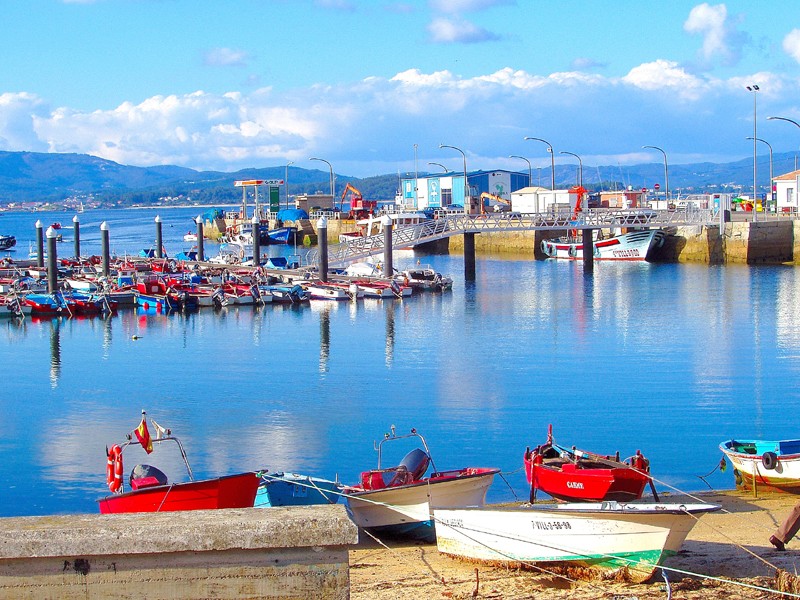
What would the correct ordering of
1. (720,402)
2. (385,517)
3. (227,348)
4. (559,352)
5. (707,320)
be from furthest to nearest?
(707,320) → (227,348) → (559,352) → (720,402) → (385,517)

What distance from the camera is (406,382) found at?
2734 cm

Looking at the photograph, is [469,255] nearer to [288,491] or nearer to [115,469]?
[288,491]

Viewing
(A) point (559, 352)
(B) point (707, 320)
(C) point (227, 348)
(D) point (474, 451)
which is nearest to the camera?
(D) point (474, 451)

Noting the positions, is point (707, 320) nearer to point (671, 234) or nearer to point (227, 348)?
point (227, 348)

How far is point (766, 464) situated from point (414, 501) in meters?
5.61

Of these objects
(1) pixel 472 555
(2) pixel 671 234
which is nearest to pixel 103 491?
(1) pixel 472 555

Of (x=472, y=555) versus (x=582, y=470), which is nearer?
(x=472, y=555)

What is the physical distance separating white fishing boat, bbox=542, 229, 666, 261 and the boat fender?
5222cm

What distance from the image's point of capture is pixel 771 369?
2814cm

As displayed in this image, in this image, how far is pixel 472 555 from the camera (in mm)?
11430

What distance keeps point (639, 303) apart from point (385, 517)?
3312 centimetres

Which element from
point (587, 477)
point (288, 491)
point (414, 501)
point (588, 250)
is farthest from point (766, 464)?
point (588, 250)

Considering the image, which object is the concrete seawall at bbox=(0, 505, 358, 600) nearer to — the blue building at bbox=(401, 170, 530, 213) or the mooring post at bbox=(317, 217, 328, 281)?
the mooring post at bbox=(317, 217, 328, 281)

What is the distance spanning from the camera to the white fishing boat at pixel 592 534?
33.8ft
